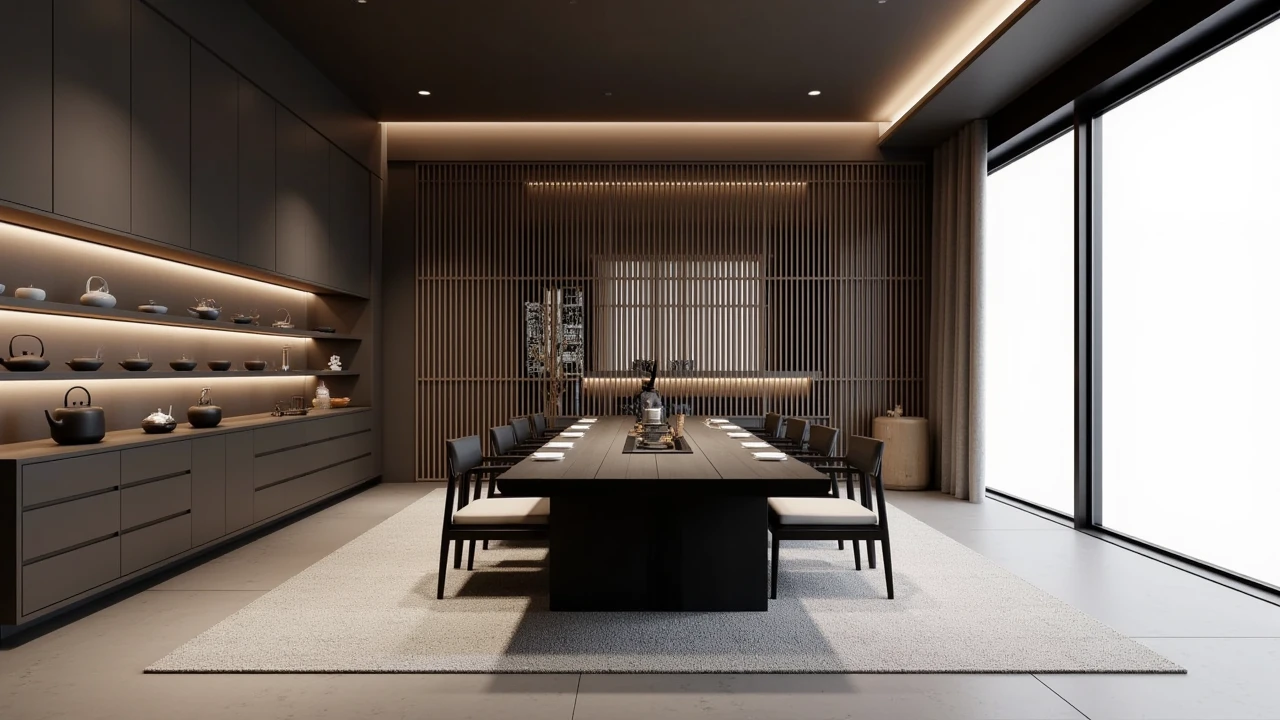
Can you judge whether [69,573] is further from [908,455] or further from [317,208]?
[908,455]

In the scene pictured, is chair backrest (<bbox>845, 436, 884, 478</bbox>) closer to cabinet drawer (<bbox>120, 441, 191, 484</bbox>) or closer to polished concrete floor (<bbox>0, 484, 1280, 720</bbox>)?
polished concrete floor (<bbox>0, 484, 1280, 720</bbox>)

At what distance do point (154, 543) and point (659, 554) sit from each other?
2793mm

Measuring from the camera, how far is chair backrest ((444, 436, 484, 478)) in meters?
A: 3.95

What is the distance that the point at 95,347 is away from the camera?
4.37m

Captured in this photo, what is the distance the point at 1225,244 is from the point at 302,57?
Answer: 6.71m

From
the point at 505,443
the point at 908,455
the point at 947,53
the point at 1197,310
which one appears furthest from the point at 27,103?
the point at 908,455

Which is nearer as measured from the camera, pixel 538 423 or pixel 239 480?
pixel 239 480

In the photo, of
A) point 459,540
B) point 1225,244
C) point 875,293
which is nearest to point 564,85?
point 875,293

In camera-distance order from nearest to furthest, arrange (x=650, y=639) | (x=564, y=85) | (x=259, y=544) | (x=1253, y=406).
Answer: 1. (x=650, y=639)
2. (x=1253, y=406)
3. (x=259, y=544)
4. (x=564, y=85)

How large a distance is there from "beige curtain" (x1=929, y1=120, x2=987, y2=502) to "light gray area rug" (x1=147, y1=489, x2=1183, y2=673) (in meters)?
2.64

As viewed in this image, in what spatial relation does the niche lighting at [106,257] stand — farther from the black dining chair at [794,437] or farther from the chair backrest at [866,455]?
the chair backrest at [866,455]

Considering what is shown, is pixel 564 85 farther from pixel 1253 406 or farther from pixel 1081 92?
pixel 1253 406

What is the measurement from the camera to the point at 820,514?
12.5 ft

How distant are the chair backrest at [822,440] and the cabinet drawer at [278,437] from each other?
3.80 meters
